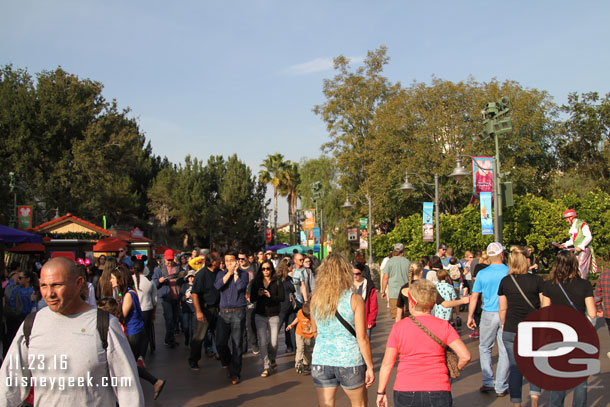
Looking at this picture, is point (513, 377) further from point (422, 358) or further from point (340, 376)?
point (422, 358)

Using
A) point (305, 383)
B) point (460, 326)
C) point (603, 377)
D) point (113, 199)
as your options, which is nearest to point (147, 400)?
point (305, 383)

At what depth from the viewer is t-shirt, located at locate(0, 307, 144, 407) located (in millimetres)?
2986

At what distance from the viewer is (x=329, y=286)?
204 inches

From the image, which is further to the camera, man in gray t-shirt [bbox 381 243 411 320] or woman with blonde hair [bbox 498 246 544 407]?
man in gray t-shirt [bbox 381 243 411 320]

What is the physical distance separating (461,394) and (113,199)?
5472cm

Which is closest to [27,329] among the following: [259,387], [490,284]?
[490,284]

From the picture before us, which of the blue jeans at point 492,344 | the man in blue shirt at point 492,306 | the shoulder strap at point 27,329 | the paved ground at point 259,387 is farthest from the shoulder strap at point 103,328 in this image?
the blue jeans at point 492,344

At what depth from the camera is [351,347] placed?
197 inches

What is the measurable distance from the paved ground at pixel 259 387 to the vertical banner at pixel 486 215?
6441mm

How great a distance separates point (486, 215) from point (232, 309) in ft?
34.5

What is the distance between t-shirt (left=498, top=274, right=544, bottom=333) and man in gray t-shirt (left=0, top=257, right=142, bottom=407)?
454cm

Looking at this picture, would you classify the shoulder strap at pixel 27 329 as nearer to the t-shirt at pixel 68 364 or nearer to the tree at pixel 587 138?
the t-shirt at pixel 68 364

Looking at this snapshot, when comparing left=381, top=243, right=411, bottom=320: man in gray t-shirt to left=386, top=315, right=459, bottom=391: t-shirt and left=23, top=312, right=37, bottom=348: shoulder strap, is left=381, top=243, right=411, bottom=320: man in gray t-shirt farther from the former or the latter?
left=23, top=312, right=37, bottom=348: shoulder strap

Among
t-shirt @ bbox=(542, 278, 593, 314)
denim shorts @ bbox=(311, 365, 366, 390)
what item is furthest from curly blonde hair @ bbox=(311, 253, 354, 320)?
t-shirt @ bbox=(542, 278, 593, 314)
